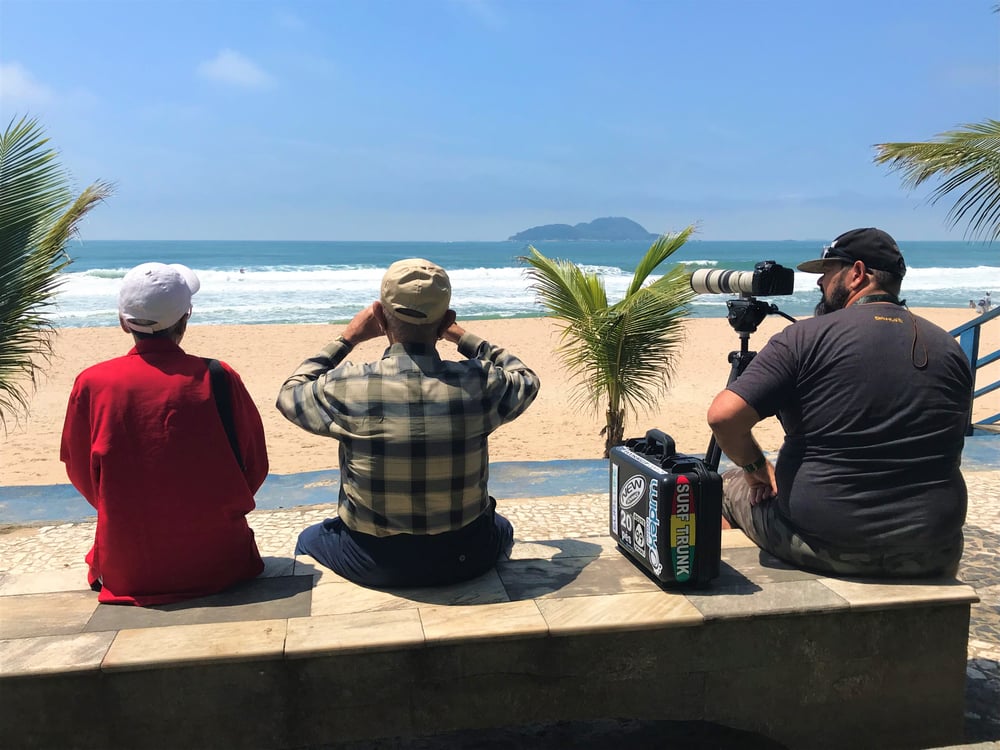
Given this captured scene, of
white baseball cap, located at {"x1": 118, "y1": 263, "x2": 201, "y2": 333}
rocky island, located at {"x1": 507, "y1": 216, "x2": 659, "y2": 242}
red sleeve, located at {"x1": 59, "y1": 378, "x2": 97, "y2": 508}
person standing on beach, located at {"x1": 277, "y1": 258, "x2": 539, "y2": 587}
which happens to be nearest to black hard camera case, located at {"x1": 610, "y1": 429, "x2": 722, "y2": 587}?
person standing on beach, located at {"x1": 277, "y1": 258, "x2": 539, "y2": 587}

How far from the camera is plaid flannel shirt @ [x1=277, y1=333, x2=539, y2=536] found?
229 cm

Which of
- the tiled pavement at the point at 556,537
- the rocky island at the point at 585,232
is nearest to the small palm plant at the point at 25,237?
the tiled pavement at the point at 556,537

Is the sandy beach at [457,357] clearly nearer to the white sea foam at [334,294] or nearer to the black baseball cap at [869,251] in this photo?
the white sea foam at [334,294]

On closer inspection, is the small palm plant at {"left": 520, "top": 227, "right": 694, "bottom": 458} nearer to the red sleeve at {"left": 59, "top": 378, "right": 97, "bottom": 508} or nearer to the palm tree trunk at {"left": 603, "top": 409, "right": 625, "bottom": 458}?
the palm tree trunk at {"left": 603, "top": 409, "right": 625, "bottom": 458}

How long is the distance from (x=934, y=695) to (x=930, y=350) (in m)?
1.02

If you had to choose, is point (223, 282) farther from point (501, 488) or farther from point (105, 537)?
point (105, 537)

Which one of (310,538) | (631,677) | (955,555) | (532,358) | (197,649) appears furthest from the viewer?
(532,358)

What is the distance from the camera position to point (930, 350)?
2359 mm

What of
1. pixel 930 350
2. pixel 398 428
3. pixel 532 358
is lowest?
pixel 532 358

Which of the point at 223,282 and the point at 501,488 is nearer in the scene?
the point at 501,488

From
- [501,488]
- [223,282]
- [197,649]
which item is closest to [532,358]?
[501,488]

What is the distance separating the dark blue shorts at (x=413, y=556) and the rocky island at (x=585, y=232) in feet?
584

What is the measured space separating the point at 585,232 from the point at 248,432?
19117 centimetres

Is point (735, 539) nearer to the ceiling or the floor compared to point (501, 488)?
nearer to the ceiling
